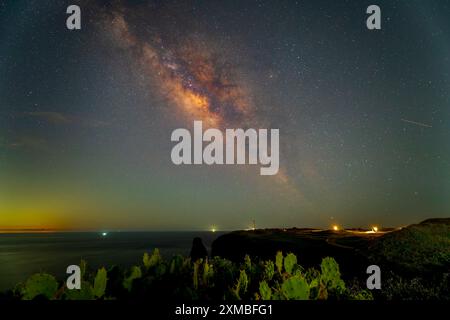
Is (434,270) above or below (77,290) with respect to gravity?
below

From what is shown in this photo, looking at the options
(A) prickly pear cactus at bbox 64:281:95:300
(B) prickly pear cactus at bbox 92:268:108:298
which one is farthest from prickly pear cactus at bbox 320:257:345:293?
(A) prickly pear cactus at bbox 64:281:95:300

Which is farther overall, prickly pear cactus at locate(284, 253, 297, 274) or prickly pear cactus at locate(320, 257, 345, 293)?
prickly pear cactus at locate(284, 253, 297, 274)

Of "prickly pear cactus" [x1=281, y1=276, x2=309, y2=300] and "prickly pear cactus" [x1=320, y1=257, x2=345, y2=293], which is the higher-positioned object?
"prickly pear cactus" [x1=281, y1=276, x2=309, y2=300]

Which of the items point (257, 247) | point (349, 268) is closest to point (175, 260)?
point (349, 268)

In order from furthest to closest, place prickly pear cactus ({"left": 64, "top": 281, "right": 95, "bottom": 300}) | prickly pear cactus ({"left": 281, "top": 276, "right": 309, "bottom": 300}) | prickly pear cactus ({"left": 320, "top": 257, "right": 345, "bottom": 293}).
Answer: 1. prickly pear cactus ({"left": 320, "top": 257, "right": 345, "bottom": 293})
2. prickly pear cactus ({"left": 281, "top": 276, "right": 309, "bottom": 300})
3. prickly pear cactus ({"left": 64, "top": 281, "right": 95, "bottom": 300})

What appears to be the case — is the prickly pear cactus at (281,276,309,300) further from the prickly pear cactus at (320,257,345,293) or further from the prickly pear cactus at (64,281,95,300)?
the prickly pear cactus at (64,281,95,300)

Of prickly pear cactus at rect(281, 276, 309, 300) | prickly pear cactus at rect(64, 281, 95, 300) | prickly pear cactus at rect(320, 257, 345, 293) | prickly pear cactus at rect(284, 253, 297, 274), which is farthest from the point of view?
prickly pear cactus at rect(284, 253, 297, 274)

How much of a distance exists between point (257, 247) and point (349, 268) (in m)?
11.3

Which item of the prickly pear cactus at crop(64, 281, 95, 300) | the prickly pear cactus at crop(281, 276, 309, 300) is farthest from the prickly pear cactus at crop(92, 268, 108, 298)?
the prickly pear cactus at crop(281, 276, 309, 300)

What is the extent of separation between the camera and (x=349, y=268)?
1642cm

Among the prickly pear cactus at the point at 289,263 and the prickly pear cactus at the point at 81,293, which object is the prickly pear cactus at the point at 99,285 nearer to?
the prickly pear cactus at the point at 81,293
